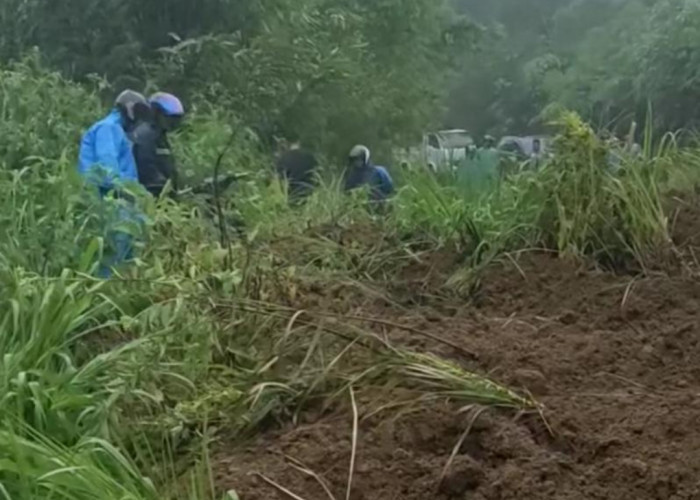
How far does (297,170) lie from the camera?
11516mm

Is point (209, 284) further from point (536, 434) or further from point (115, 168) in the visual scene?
point (115, 168)

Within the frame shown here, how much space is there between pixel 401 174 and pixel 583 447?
4.58 m

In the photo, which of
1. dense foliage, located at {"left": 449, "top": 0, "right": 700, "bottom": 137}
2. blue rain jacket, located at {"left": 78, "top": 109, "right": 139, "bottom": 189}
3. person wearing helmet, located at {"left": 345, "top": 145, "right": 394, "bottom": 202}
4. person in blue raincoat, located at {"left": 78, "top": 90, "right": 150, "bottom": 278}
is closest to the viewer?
person in blue raincoat, located at {"left": 78, "top": 90, "right": 150, "bottom": 278}

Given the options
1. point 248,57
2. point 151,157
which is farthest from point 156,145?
point 248,57

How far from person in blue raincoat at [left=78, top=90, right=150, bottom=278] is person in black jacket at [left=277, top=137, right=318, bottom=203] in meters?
1.15

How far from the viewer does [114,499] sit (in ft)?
8.50

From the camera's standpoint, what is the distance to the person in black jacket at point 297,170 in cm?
884

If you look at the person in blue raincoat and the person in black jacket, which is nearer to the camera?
the person in blue raincoat

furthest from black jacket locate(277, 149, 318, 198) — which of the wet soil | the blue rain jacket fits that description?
the wet soil

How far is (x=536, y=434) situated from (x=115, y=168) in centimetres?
407

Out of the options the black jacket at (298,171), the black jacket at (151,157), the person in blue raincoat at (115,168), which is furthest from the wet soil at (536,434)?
the black jacket at (298,171)

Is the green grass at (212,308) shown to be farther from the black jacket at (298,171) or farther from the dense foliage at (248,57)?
the dense foliage at (248,57)

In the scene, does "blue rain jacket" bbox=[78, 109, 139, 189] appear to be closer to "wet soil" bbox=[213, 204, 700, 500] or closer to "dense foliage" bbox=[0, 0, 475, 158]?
"wet soil" bbox=[213, 204, 700, 500]

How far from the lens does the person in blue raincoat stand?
4668 millimetres
